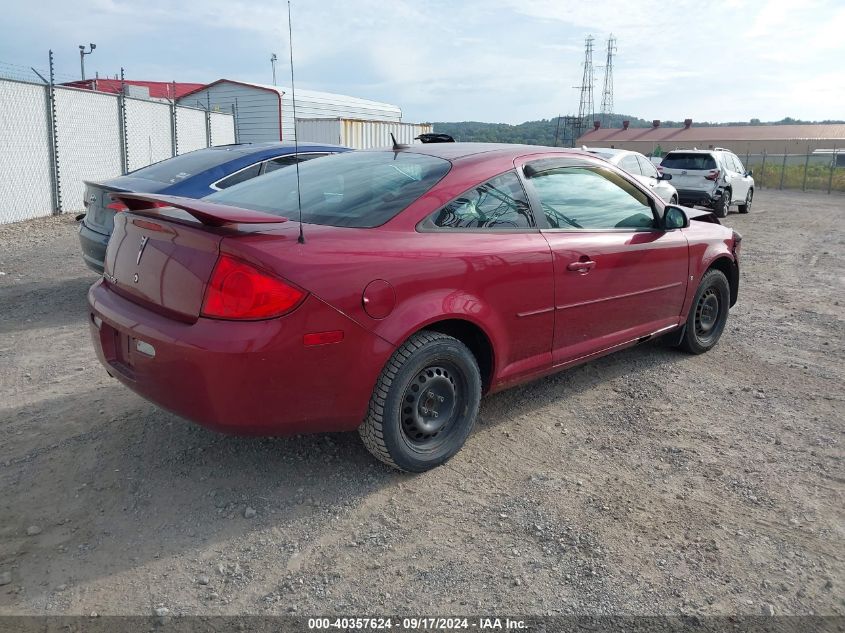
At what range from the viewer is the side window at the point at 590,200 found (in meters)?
3.96

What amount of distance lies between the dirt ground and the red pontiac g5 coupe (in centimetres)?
38

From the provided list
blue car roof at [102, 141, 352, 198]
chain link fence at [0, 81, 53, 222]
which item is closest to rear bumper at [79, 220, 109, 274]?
blue car roof at [102, 141, 352, 198]

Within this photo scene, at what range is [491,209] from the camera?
11.9ft

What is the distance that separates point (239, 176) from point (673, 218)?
155 inches

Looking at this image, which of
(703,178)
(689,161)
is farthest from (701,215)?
(689,161)

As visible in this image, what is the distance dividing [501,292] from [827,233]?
14.1 meters

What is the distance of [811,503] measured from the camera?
323cm

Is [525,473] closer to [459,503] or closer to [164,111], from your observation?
[459,503]

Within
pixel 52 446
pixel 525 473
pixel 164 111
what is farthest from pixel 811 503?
pixel 164 111

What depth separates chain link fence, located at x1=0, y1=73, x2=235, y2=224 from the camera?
11789 mm

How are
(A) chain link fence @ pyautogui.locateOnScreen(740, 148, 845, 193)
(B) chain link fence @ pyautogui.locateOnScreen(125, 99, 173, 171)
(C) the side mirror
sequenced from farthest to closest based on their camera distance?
(A) chain link fence @ pyautogui.locateOnScreen(740, 148, 845, 193), (B) chain link fence @ pyautogui.locateOnScreen(125, 99, 173, 171), (C) the side mirror

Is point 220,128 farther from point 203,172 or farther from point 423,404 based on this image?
point 423,404

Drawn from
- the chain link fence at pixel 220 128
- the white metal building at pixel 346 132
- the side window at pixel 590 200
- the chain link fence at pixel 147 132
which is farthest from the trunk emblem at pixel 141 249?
the white metal building at pixel 346 132

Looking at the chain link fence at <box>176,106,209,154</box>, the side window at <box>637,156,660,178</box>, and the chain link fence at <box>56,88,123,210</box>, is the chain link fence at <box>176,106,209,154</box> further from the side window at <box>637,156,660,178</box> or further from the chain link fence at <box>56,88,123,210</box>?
the side window at <box>637,156,660,178</box>
